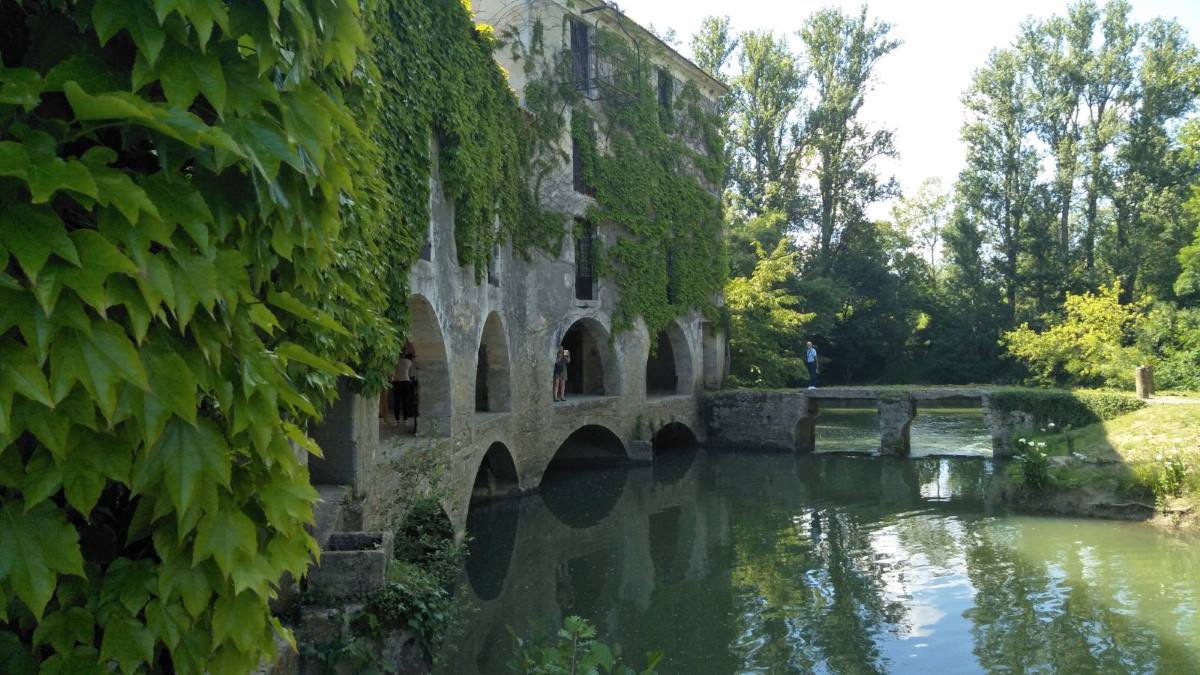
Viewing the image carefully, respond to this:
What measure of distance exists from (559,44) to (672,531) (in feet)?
35.7

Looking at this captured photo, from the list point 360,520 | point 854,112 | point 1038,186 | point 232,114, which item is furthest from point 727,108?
point 232,114

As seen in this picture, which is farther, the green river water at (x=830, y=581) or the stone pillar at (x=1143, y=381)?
the stone pillar at (x=1143, y=381)

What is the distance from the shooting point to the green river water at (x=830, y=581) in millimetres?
8555

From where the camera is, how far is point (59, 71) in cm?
177

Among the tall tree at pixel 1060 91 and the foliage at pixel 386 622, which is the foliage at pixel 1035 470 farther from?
the tall tree at pixel 1060 91

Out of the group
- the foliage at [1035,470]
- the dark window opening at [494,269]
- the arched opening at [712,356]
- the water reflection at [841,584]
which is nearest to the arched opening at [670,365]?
the arched opening at [712,356]

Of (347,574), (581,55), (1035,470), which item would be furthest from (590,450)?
(347,574)

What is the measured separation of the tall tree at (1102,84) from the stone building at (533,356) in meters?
18.4

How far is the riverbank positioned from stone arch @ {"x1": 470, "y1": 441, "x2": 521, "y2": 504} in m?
9.31

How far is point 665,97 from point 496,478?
12116 millimetres

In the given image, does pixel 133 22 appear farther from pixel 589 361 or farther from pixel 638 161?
pixel 589 361

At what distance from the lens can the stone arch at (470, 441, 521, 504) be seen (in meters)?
15.8

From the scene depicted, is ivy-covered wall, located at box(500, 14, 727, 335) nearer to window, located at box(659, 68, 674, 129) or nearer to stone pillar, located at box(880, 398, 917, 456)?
window, located at box(659, 68, 674, 129)

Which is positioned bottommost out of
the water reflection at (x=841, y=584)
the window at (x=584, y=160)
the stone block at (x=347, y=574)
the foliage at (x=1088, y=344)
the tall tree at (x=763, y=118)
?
the water reflection at (x=841, y=584)
